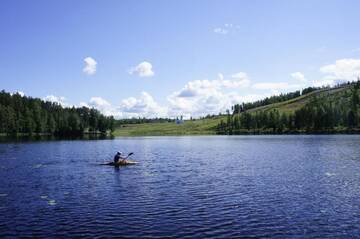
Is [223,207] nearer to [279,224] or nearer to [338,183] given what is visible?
[279,224]

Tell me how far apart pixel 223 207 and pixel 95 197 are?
14.8m

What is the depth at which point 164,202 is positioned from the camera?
41469 mm

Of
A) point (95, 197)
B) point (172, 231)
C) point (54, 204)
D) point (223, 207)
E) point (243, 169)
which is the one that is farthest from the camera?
point (243, 169)

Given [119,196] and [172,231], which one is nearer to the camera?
[172,231]

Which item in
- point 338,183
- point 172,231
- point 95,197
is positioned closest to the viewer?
point 172,231

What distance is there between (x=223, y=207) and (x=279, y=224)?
23.3 feet

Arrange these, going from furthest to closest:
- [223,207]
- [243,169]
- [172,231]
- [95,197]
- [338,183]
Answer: [243,169] → [338,183] → [95,197] → [223,207] → [172,231]

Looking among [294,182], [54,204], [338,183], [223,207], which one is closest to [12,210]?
[54,204]

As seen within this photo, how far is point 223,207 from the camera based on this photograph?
38688mm

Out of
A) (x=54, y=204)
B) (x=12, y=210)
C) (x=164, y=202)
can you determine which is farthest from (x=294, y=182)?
(x=12, y=210)

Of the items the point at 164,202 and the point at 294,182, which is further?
the point at 294,182

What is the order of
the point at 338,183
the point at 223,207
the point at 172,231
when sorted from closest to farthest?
the point at 172,231, the point at 223,207, the point at 338,183

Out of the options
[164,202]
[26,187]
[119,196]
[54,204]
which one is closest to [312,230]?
[164,202]

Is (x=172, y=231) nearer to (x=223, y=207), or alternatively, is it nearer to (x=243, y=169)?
(x=223, y=207)
